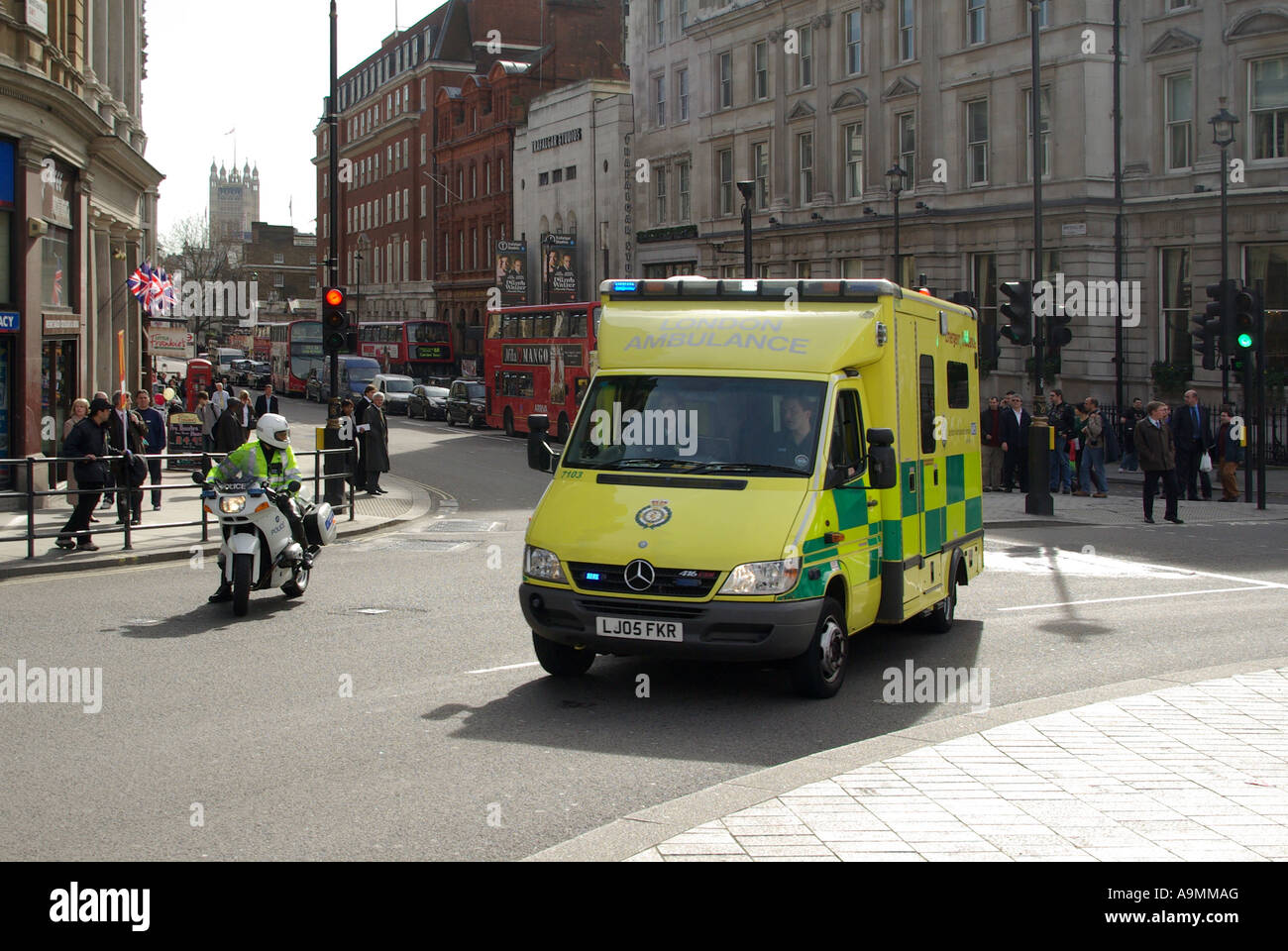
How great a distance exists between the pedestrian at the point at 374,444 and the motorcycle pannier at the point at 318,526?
11020 mm

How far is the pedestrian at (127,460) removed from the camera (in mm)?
16891

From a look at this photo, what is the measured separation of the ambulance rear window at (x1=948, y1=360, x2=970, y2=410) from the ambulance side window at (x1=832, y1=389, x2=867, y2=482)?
7.74ft

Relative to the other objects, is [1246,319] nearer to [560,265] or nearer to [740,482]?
[740,482]

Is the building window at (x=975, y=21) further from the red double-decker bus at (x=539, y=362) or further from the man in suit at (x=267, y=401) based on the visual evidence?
the man in suit at (x=267, y=401)

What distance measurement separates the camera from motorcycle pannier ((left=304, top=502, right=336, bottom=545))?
1337 cm

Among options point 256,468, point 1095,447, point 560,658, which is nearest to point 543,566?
point 560,658

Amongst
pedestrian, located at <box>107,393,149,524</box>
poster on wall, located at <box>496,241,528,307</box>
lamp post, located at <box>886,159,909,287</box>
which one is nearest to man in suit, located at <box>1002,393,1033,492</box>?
lamp post, located at <box>886,159,909,287</box>

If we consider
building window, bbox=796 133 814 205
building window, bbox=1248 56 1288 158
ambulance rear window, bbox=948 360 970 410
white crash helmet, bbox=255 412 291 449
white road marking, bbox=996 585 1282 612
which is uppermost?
building window, bbox=796 133 814 205

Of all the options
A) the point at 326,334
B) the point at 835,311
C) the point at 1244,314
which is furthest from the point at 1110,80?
the point at 835,311

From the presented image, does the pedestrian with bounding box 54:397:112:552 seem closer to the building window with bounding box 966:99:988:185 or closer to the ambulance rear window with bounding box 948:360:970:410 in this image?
the ambulance rear window with bounding box 948:360:970:410

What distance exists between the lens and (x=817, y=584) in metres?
8.79

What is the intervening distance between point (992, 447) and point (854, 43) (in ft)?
83.1

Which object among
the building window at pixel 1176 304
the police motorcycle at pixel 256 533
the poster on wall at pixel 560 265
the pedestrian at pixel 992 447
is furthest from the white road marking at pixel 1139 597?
the poster on wall at pixel 560 265
